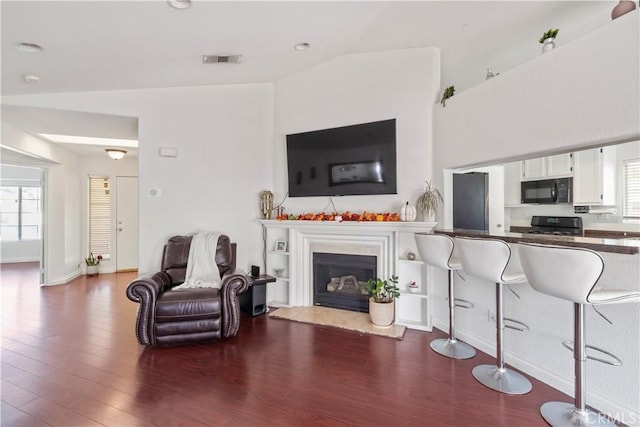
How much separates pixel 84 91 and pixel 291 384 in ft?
13.4

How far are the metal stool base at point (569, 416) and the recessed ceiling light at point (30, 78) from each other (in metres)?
5.24

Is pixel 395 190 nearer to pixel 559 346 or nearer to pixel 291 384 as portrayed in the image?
pixel 559 346

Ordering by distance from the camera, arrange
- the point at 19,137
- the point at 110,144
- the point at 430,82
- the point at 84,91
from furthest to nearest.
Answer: the point at 110,144
the point at 19,137
the point at 84,91
the point at 430,82

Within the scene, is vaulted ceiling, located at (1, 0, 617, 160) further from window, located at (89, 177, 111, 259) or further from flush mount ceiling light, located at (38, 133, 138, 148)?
window, located at (89, 177, 111, 259)

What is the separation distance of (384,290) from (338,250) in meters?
0.76

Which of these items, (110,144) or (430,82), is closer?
(430,82)

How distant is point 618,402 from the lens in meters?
1.81

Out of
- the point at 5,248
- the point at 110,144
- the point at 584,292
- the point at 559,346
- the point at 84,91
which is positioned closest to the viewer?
the point at 584,292

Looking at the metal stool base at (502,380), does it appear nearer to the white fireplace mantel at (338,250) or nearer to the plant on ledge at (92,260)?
the white fireplace mantel at (338,250)

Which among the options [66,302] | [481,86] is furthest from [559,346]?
[66,302]

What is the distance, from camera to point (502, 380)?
86.9 inches

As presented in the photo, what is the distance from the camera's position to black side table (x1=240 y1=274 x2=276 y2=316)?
12.0 feet

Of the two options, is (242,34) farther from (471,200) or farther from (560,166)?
(560,166)

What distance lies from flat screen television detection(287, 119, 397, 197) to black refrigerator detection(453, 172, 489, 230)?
94 centimetres
